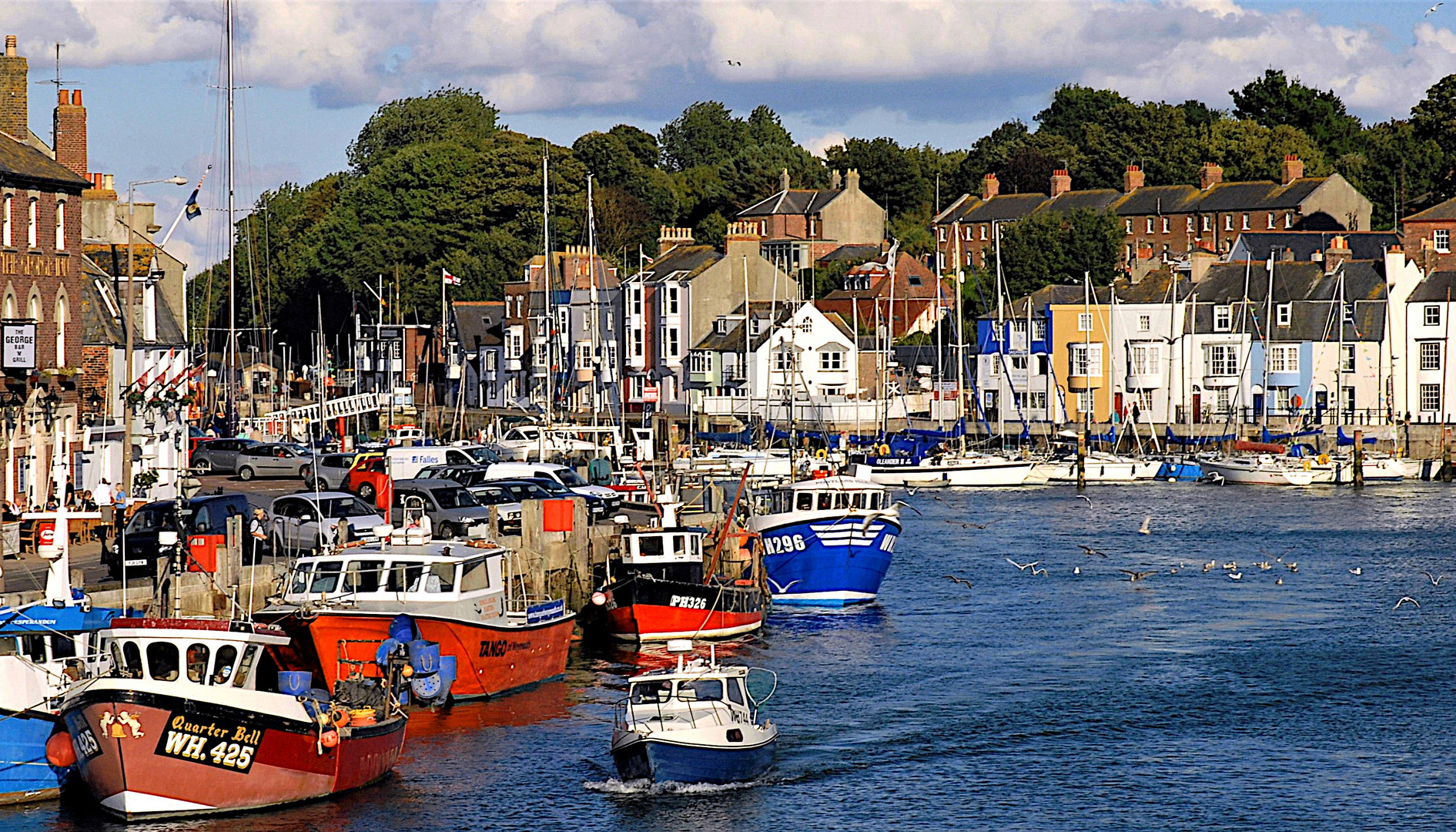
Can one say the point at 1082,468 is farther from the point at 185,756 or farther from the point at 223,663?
the point at 185,756

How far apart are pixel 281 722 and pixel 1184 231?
135 m

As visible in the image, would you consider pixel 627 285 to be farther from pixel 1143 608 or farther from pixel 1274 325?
pixel 1143 608

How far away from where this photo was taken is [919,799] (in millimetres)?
35719

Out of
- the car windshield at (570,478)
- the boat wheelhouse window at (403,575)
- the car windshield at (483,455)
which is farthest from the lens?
the car windshield at (483,455)

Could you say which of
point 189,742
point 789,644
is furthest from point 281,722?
point 789,644

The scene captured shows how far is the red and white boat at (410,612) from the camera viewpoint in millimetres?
36875

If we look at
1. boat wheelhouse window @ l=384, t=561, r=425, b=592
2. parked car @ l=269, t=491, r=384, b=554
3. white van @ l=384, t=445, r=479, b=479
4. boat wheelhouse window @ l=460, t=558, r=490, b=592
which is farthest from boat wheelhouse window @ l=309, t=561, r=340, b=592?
white van @ l=384, t=445, r=479, b=479

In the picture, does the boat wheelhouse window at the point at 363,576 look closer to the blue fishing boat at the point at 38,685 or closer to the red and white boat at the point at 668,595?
the blue fishing boat at the point at 38,685

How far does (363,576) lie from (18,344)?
727 inches

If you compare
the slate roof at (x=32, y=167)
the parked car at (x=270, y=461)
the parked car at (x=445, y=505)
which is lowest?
the parked car at (x=445, y=505)

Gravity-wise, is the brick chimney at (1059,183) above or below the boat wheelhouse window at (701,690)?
above

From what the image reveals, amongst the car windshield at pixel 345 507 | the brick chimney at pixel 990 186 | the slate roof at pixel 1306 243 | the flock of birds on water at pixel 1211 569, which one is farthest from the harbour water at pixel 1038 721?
the brick chimney at pixel 990 186

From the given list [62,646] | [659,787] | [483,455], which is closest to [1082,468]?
[483,455]

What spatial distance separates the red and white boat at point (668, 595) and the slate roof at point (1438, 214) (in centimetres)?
8755
